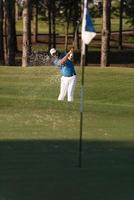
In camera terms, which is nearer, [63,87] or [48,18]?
[63,87]

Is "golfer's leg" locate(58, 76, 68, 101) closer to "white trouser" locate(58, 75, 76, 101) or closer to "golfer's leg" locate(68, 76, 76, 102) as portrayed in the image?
"white trouser" locate(58, 75, 76, 101)

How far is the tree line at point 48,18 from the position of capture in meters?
37.2
